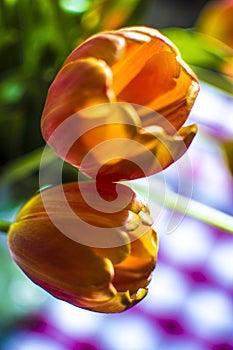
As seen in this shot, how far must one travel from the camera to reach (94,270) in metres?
0.27

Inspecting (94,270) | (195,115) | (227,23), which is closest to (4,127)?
(227,23)

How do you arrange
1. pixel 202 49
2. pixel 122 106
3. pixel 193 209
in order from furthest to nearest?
pixel 202 49, pixel 193 209, pixel 122 106

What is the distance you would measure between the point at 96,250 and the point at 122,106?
6 cm

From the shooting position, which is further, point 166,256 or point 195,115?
point 195,115

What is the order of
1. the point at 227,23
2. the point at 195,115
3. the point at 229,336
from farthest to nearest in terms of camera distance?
1. the point at 195,115
2. the point at 229,336
3. the point at 227,23

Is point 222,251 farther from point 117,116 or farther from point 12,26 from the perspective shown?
point 117,116

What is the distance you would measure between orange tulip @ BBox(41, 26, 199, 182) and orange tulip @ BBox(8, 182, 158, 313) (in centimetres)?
1

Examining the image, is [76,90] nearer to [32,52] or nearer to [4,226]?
[4,226]

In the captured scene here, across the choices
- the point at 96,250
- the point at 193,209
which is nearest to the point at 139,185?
the point at 193,209

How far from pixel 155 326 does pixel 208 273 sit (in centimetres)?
10

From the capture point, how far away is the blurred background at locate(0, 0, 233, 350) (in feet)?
1.59

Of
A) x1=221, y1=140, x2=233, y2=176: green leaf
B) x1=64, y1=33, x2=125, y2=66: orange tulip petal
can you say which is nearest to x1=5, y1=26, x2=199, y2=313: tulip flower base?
x1=64, y1=33, x2=125, y2=66: orange tulip petal

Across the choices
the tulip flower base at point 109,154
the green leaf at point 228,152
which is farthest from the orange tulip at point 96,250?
the green leaf at point 228,152

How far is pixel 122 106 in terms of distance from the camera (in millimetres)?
268
